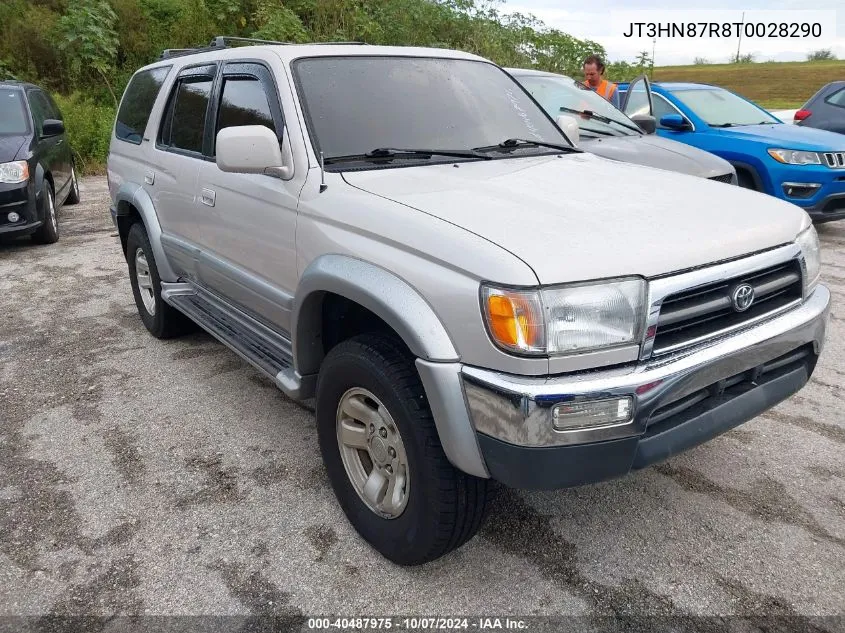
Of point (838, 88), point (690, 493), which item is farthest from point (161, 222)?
point (838, 88)

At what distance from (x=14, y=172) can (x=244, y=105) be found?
16.7 ft

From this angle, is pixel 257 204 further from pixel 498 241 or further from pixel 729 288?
A: pixel 729 288

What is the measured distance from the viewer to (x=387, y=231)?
2.31m

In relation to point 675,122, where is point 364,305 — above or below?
below

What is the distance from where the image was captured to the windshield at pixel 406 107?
294 centimetres

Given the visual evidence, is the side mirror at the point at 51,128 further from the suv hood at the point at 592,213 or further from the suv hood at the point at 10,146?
the suv hood at the point at 592,213

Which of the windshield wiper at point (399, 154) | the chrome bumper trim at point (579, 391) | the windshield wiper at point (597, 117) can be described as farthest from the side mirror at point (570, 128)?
the windshield wiper at point (597, 117)

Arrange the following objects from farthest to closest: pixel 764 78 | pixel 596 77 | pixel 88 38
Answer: pixel 764 78 < pixel 88 38 < pixel 596 77

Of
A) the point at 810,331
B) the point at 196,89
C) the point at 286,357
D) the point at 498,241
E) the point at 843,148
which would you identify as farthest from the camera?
the point at 843,148

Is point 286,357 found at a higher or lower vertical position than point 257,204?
lower

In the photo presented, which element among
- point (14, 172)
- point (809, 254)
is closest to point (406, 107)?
point (809, 254)

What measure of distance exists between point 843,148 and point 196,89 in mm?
6332

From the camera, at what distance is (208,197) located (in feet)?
11.6

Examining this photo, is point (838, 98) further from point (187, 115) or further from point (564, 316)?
point (564, 316)
